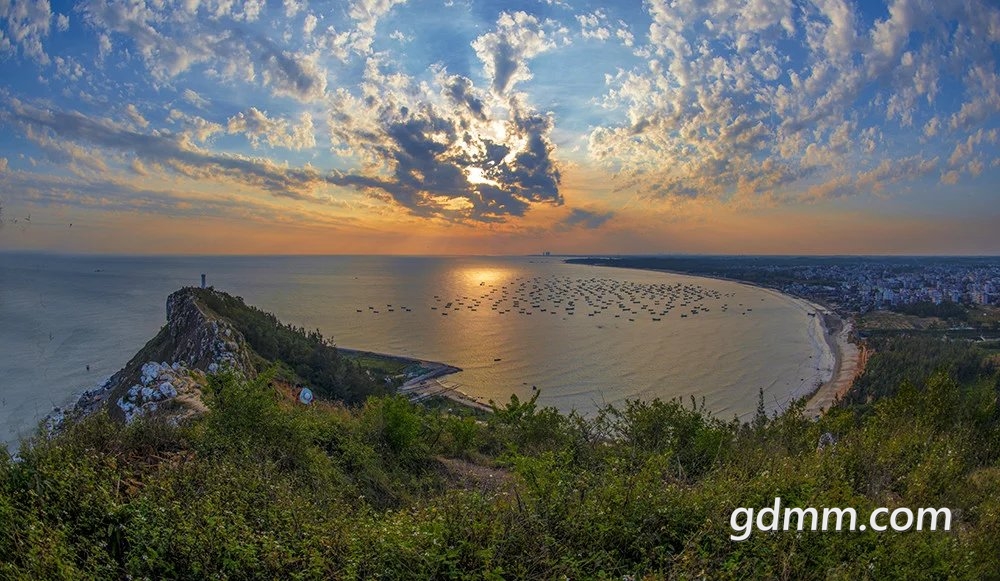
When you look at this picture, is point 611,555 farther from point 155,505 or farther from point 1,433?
point 1,433

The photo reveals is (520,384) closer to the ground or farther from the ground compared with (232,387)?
closer to the ground

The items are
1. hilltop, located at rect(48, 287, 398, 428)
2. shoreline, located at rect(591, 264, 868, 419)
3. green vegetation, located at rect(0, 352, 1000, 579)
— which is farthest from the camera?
shoreline, located at rect(591, 264, 868, 419)

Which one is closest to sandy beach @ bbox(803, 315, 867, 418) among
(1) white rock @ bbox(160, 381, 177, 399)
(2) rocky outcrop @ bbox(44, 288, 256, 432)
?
(2) rocky outcrop @ bbox(44, 288, 256, 432)

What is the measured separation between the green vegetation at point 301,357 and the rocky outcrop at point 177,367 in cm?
156

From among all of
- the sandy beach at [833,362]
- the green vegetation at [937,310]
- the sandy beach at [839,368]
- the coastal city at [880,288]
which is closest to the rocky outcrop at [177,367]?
the sandy beach at [833,362]

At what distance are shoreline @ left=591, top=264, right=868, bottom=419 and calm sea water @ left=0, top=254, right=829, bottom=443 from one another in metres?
1.45

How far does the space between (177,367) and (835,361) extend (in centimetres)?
5801

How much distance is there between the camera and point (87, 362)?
3422 centimetres

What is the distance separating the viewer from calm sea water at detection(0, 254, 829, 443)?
3466 cm

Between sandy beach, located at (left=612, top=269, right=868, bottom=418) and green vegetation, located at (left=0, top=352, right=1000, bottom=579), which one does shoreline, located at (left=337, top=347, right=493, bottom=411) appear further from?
green vegetation, located at (left=0, top=352, right=1000, bottom=579)

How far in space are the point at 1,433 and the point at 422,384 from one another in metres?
25.0

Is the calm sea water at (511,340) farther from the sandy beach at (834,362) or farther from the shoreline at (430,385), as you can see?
the shoreline at (430,385)

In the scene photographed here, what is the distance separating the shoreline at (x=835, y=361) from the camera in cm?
3778

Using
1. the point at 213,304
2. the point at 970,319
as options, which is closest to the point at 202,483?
the point at 213,304
